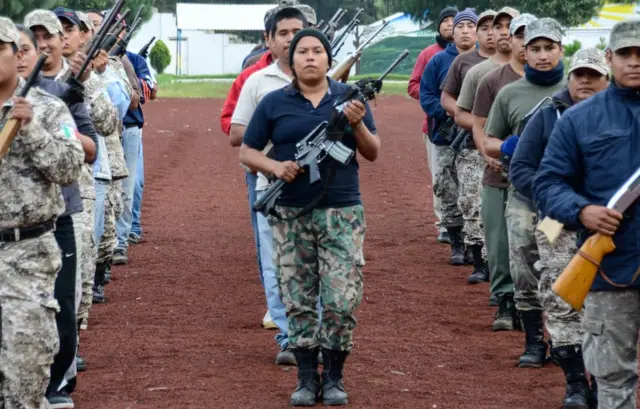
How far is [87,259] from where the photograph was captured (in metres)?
8.86

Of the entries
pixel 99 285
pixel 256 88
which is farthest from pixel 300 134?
pixel 99 285

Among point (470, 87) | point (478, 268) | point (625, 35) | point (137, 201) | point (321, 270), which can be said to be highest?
point (625, 35)

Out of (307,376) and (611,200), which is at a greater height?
(611,200)

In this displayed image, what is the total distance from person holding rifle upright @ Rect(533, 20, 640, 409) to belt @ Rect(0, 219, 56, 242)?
7.88 feet

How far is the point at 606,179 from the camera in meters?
6.17

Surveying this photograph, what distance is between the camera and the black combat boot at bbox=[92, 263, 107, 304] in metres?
11.5

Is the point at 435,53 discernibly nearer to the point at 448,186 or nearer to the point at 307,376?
the point at 448,186

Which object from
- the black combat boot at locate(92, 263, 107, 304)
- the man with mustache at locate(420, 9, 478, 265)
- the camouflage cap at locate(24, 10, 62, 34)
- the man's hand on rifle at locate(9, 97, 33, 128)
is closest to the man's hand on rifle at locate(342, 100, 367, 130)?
the man's hand on rifle at locate(9, 97, 33, 128)

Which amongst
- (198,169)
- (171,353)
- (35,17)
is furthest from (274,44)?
(198,169)

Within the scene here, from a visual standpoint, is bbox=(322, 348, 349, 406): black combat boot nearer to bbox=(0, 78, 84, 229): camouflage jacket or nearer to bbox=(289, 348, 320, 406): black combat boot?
bbox=(289, 348, 320, 406): black combat boot

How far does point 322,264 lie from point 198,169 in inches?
628

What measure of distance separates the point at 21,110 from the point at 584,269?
260 cm

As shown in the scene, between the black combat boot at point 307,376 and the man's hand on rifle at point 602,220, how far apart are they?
2.50 meters

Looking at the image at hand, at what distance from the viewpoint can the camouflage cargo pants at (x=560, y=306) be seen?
8.01m
